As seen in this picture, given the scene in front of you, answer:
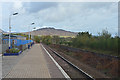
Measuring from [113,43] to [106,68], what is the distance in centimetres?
883

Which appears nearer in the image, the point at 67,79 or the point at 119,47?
the point at 67,79

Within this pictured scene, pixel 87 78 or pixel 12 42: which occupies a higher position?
pixel 12 42

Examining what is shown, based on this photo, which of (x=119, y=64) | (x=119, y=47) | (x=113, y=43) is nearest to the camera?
(x=119, y=64)

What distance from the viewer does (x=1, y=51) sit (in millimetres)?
21438

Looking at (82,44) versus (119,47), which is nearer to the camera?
(119,47)

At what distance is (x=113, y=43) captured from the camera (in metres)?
21.4

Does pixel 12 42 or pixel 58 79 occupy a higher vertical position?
pixel 12 42

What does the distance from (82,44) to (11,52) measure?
25.5 metres

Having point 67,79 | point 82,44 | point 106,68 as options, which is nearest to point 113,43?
point 106,68

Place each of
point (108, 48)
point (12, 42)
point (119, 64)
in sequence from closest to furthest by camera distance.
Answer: point (119, 64), point (108, 48), point (12, 42)

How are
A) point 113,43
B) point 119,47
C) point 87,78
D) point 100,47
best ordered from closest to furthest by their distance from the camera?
1. point 87,78
2. point 119,47
3. point 113,43
4. point 100,47

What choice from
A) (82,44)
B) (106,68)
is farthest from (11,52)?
(82,44)

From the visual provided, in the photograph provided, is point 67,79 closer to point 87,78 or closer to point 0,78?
point 87,78

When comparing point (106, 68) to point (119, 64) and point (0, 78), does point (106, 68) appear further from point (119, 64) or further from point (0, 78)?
point (0, 78)
